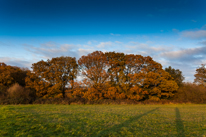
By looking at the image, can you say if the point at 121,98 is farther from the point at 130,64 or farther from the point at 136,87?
the point at 130,64

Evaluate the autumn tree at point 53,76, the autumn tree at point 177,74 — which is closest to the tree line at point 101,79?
the autumn tree at point 53,76

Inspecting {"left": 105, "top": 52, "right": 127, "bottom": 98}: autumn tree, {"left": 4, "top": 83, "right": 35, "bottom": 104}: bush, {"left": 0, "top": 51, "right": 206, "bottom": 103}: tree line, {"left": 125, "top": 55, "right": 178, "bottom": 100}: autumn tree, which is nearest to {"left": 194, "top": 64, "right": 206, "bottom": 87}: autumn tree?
{"left": 0, "top": 51, "right": 206, "bottom": 103}: tree line

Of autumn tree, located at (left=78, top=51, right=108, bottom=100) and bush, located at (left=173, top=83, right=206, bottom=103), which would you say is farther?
bush, located at (left=173, top=83, right=206, bottom=103)

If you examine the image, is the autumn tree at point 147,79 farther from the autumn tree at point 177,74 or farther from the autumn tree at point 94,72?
the autumn tree at point 177,74

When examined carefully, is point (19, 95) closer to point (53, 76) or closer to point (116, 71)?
point (53, 76)

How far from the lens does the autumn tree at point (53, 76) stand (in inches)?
1348

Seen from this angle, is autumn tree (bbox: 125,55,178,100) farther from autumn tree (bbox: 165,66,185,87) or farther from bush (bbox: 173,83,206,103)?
autumn tree (bbox: 165,66,185,87)

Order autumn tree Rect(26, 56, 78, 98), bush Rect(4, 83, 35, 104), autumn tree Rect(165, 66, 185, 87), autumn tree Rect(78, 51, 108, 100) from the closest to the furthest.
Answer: bush Rect(4, 83, 35, 104) → autumn tree Rect(78, 51, 108, 100) → autumn tree Rect(26, 56, 78, 98) → autumn tree Rect(165, 66, 185, 87)

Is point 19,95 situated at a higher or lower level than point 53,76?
lower

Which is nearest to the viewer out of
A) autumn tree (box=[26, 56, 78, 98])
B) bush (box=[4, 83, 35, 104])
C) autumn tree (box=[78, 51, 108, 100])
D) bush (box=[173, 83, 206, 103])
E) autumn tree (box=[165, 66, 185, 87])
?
bush (box=[4, 83, 35, 104])

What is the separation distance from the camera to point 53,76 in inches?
1393

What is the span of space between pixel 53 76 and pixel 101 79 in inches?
472

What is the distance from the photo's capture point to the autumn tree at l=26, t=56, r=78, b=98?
3425 cm

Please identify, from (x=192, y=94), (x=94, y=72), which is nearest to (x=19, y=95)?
(x=94, y=72)
